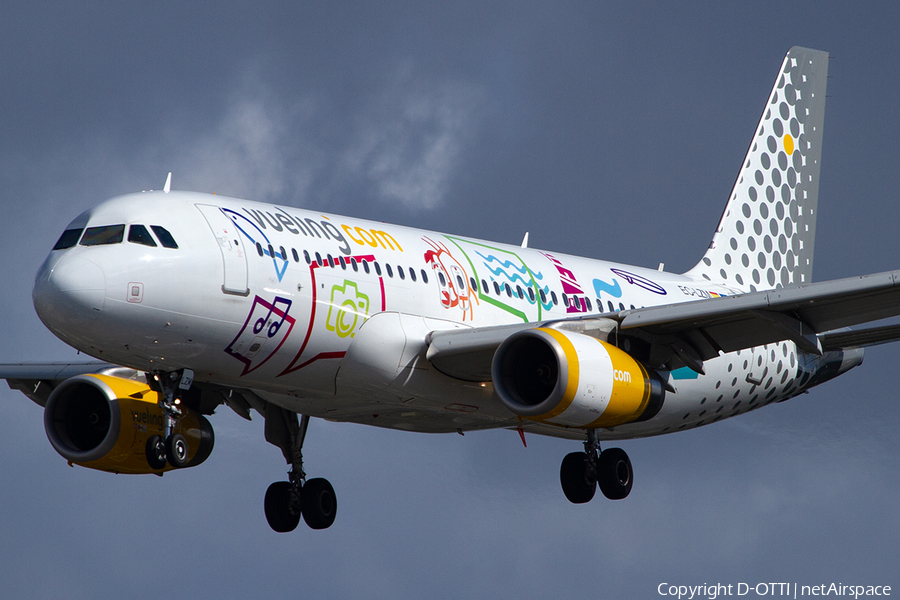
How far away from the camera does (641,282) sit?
2630 cm

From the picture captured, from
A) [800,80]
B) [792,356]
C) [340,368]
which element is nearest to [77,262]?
[340,368]

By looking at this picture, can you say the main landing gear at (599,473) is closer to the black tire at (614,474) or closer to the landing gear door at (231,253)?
the black tire at (614,474)

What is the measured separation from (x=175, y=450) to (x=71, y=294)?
3.20 m

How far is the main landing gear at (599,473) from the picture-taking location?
76.3 ft

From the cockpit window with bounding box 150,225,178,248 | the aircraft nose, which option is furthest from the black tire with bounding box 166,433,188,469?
the cockpit window with bounding box 150,225,178,248

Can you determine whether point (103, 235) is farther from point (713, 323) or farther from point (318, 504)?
point (713, 323)

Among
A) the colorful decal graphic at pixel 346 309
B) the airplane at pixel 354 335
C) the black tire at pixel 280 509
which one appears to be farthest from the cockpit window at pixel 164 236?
the black tire at pixel 280 509

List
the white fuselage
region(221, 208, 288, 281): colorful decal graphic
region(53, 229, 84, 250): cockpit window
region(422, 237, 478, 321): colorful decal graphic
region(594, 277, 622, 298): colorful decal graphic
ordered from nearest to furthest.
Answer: the white fuselage, region(53, 229, 84, 250): cockpit window, region(221, 208, 288, 281): colorful decal graphic, region(422, 237, 478, 321): colorful decal graphic, region(594, 277, 622, 298): colorful decal graphic

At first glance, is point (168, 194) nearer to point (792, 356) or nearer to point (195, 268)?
point (195, 268)

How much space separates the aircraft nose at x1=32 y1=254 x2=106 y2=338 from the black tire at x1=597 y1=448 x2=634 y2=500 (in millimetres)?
10758

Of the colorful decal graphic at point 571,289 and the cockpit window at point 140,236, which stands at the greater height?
the colorful decal graphic at point 571,289

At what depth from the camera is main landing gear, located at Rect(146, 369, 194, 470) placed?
1842 centimetres

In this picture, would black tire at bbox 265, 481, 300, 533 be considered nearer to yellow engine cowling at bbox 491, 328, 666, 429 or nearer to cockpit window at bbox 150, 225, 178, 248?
yellow engine cowling at bbox 491, 328, 666, 429

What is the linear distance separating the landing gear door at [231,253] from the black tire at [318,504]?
745 centimetres
